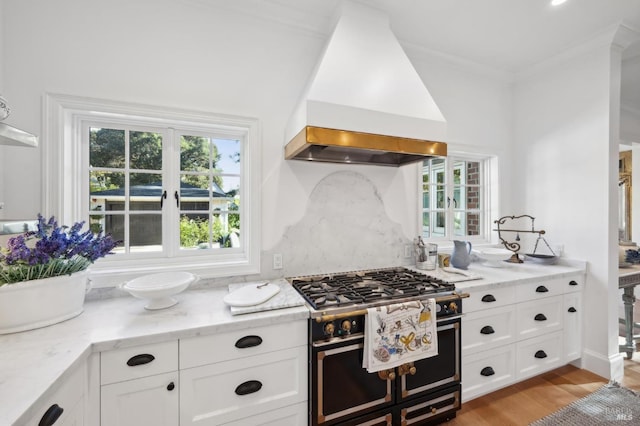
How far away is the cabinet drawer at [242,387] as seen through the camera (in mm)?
1312

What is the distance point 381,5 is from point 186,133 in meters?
1.67

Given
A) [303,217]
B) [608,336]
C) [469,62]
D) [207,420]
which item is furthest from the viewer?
[469,62]

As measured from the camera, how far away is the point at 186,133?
199 cm

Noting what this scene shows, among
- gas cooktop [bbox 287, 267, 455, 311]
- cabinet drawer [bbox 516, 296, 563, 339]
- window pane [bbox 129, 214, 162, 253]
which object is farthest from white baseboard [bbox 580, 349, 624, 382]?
window pane [bbox 129, 214, 162, 253]

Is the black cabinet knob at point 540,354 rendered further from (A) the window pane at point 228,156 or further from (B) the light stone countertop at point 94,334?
(A) the window pane at point 228,156

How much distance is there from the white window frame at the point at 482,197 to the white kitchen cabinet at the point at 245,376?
6.33ft

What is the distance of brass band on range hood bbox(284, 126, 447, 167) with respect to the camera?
1.64m

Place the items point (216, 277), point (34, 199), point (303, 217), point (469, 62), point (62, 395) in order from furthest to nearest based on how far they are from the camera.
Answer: point (469, 62) → point (303, 217) → point (216, 277) → point (34, 199) → point (62, 395)

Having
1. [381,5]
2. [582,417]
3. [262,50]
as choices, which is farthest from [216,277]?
[582,417]

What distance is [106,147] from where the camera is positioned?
6.06 ft

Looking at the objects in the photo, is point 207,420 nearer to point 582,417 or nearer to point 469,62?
point 582,417

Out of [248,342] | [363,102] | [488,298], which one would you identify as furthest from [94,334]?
[488,298]

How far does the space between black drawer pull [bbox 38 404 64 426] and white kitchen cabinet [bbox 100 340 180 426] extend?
30 cm

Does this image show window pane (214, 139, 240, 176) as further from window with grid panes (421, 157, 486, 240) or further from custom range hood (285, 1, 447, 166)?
window with grid panes (421, 157, 486, 240)
